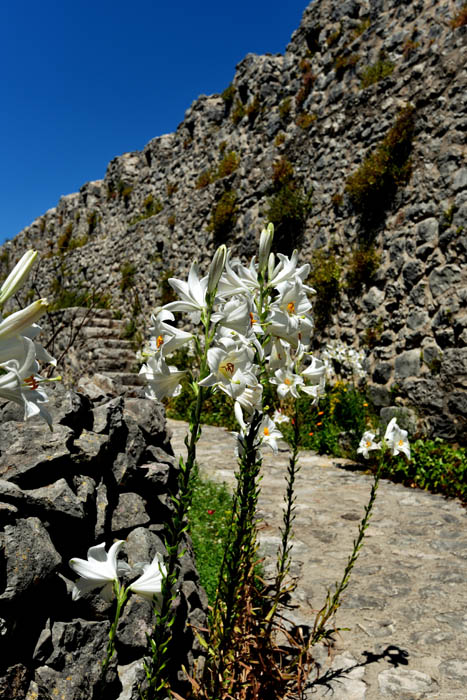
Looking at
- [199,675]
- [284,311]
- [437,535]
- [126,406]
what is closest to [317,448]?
[437,535]

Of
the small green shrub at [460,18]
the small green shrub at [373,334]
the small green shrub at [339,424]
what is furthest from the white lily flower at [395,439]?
the small green shrub at [460,18]

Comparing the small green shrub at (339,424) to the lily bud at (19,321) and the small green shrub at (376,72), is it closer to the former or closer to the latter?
the small green shrub at (376,72)

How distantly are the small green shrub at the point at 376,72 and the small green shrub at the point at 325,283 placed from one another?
9.44 feet

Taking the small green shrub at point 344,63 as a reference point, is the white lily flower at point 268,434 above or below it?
below

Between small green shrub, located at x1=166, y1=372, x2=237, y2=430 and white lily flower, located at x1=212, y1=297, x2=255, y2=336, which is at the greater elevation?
white lily flower, located at x1=212, y1=297, x2=255, y2=336

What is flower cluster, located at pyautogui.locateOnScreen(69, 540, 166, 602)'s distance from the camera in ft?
3.99

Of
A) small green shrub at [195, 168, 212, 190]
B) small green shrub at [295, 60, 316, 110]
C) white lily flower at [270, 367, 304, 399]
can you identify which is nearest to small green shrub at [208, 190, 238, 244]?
small green shrub at [195, 168, 212, 190]

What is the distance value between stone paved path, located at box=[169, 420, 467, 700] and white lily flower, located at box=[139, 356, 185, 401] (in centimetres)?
176

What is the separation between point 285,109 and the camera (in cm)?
983

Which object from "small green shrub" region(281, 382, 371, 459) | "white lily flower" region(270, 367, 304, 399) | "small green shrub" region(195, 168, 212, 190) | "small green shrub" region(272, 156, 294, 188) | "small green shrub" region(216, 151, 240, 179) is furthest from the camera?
"small green shrub" region(195, 168, 212, 190)

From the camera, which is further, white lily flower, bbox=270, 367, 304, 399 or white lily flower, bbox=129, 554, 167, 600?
white lily flower, bbox=270, 367, 304, 399

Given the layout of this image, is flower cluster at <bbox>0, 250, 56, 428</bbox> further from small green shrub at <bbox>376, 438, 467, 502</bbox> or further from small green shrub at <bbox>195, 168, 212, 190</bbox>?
small green shrub at <bbox>195, 168, 212, 190</bbox>

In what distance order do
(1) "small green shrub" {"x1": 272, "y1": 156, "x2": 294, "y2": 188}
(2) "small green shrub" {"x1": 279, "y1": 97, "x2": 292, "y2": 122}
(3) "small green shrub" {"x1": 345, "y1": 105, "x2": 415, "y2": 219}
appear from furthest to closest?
1. (2) "small green shrub" {"x1": 279, "y1": 97, "x2": 292, "y2": 122}
2. (1) "small green shrub" {"x1": 272, "y1": 156, "x2": 294, "y2": 188}
3. (3) "small green shrub" {"x1": 345, "y1": 105, "x2": 415, "y2": 219}

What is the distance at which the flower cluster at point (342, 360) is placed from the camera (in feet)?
23.3
